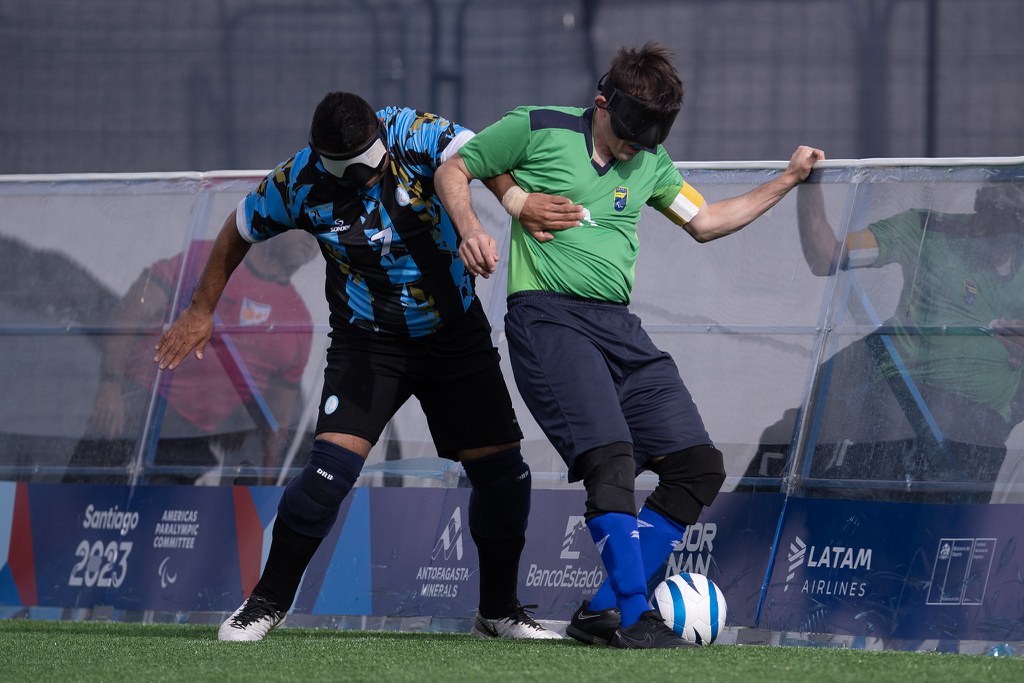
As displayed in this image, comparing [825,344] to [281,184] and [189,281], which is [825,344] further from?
[189,281]

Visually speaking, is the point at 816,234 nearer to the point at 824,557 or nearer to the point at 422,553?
the point at 824,557

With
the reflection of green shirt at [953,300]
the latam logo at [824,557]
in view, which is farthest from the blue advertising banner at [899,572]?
the reflection of green shirt at [953,300]

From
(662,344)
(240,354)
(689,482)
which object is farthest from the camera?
(240,354)

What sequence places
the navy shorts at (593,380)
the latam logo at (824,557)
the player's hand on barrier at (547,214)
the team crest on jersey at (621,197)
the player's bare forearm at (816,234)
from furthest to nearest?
1. the player's bare forearm at (816,234)
2. the latam logo at (824,557)
3. the team crest on jersey at (621,197)
4. the player's hand on barrier at (547,214)
5. the navy shorts at (593,380)

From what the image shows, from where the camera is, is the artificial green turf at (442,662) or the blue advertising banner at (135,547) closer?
the artificial green turf at (442,662)

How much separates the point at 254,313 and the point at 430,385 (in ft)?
5.88

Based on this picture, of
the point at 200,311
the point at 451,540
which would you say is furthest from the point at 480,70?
the point at 200,311

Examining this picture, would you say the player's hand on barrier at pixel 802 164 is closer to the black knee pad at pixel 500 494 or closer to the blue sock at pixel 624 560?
the black knee pad at pixel 500 494

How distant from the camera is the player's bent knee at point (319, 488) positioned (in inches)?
171

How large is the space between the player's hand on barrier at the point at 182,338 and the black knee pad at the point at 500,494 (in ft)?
3.19

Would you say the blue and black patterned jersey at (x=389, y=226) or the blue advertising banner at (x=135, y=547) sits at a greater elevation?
the blue and black patterned jersey at (x=389, y=226)

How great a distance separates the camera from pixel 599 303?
4156 millimetres

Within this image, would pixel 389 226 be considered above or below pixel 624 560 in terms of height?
above

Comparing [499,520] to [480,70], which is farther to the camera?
[480,70]
